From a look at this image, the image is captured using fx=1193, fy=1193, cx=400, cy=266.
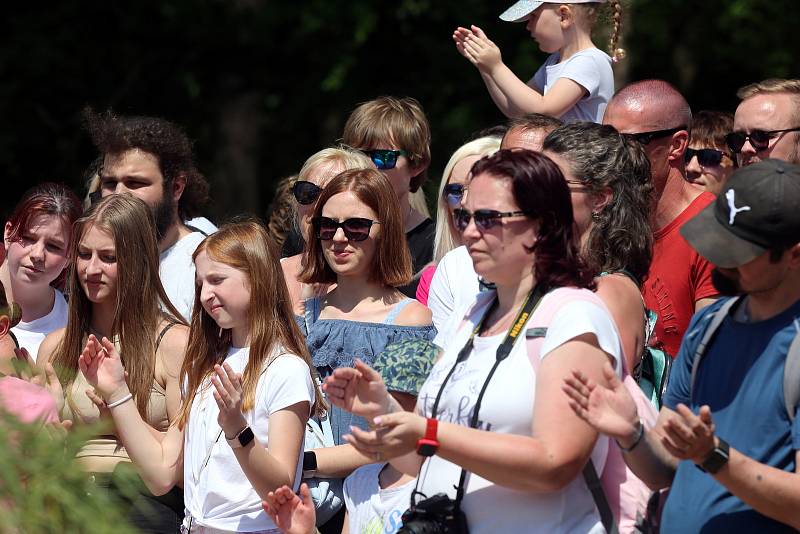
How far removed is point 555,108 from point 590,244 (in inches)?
69.3

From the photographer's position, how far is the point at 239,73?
43.2 ft

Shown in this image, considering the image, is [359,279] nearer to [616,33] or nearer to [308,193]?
[308,193]

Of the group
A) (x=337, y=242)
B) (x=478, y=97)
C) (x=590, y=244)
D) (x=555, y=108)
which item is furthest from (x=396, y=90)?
(x=590, y=244)

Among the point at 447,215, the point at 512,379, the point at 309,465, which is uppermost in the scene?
the point at 512,379

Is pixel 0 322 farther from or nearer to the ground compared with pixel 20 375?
nearer to the ground

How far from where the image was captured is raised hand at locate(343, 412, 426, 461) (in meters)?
2.91

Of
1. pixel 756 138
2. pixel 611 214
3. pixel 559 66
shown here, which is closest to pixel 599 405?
pixel 611 214

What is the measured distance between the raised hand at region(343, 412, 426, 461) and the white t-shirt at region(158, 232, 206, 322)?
2470mm

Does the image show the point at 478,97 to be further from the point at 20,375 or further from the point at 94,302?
the point at 20,375

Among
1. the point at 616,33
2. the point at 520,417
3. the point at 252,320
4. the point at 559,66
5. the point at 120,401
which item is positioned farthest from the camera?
the point at 616,33

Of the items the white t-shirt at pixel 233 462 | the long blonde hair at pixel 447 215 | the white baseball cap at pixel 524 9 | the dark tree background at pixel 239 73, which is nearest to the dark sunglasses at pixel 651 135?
the long blonde hair at pixel 447 215

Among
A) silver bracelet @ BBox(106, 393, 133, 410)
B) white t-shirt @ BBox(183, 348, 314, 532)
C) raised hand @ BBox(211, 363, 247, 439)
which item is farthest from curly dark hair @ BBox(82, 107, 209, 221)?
raised hand @ BBox(211, 363, 247, 439)

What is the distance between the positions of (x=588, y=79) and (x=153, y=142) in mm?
2095

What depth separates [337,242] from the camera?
15.2ft
